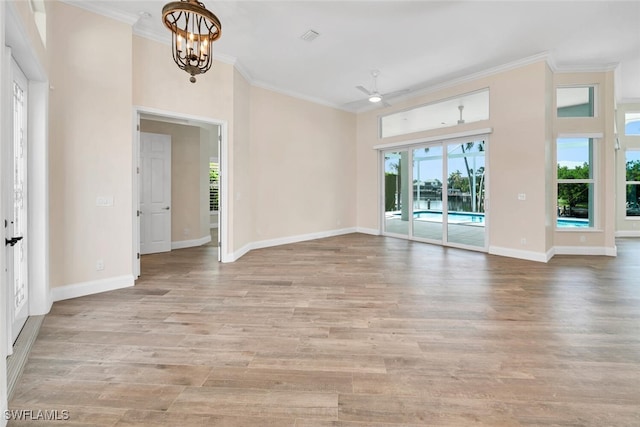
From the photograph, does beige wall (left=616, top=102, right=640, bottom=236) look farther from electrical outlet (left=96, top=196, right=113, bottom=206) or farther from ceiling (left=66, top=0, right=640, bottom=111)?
electrical outlet (left=96, top=196, right=113, bottom=206)

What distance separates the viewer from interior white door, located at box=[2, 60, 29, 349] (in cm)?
247

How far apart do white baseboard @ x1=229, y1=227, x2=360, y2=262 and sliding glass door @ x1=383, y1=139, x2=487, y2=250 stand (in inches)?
50.6

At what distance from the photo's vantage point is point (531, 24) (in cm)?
424

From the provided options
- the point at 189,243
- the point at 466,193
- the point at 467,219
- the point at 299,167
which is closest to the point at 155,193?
the point at 189,243

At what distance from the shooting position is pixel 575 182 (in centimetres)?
588

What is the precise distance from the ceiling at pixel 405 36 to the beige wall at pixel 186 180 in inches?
80.4

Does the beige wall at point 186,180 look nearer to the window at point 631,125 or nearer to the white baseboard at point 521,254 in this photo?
the white baseboard at point 521,254

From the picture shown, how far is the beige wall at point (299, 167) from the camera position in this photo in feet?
21.3

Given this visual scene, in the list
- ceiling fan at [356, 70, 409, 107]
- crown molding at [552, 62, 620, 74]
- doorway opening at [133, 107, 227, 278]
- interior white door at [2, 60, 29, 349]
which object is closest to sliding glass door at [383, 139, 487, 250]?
ceiling fan at [356, 70, 409, 107]

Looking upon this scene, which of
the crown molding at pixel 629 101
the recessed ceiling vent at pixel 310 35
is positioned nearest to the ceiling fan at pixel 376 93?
the recessed ceiling vent at pixel 310 35

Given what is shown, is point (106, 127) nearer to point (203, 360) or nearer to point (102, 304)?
point (102, 304)

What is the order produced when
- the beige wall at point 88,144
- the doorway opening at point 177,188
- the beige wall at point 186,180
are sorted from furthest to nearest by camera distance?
the beige wall at point 186,180 < the doorway opening at point 177,188 < the beige wall at point 88,144

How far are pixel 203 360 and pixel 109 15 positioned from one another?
4.18m

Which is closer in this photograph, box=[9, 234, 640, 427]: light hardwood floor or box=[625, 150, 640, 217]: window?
box=[9, 234, 640, 427]: light hardwood floor
